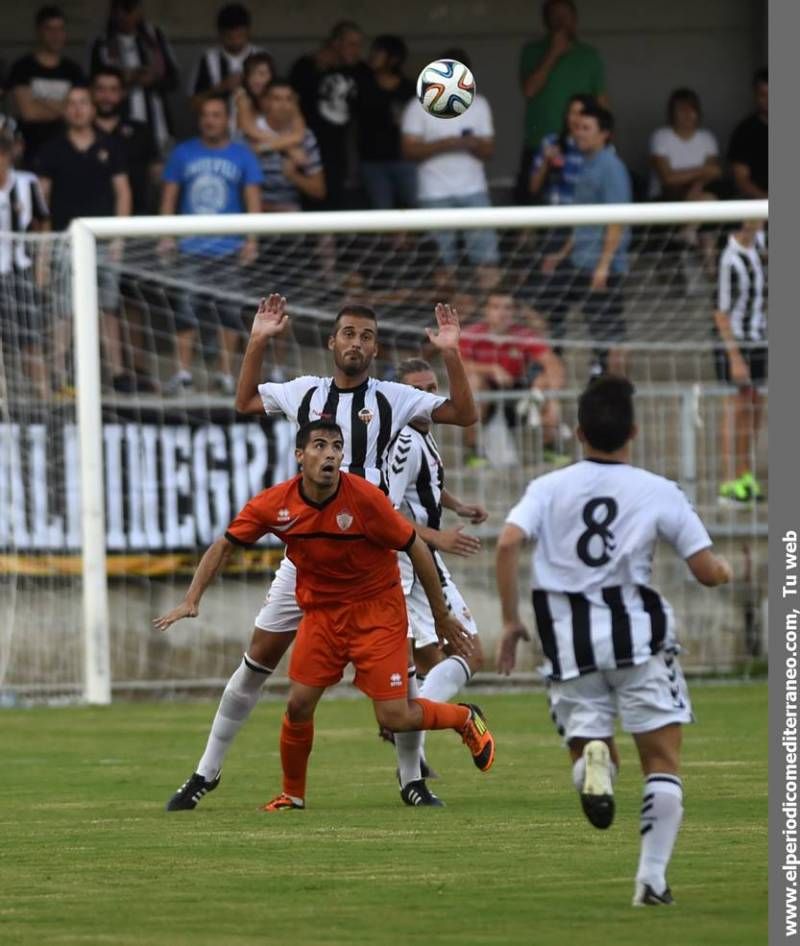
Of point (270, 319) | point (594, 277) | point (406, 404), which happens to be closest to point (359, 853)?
point (406, 404)

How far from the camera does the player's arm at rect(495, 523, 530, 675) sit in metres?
6.89

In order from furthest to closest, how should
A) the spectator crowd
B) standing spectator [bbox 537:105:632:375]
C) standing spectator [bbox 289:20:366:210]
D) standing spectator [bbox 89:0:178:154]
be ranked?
standing spectator [bbox 289:20:366:210] < standing spectator [bbox 89:0:178:154] < standing spectator [bbox 537:105:632:375] < the spectator crowd

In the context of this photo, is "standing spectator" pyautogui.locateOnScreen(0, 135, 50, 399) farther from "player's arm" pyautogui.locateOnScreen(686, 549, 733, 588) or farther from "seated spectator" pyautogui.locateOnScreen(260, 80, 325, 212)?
"player's arm" pyautogui.locateOnScreen(686, 549, 733, 588)

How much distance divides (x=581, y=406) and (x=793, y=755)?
106 inches

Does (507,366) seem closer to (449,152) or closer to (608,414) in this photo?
(449,152)

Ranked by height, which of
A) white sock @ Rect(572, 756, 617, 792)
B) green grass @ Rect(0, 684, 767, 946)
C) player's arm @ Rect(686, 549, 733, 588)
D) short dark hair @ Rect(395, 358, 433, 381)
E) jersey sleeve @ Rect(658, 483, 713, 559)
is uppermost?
short dark hair @ Rect(395, 358, 433, 381)

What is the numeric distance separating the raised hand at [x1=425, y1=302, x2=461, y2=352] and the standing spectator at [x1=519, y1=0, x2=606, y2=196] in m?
10.7

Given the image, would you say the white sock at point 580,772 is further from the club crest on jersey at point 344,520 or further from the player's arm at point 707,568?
the club crest on jersey at point 344,520

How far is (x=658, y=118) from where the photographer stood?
23.1 meters

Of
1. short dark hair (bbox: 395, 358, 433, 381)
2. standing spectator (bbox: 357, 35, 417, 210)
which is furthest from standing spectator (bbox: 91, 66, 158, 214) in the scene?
short dark hair (bbox: 395, 358, 433, 381)

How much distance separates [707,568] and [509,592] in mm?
666

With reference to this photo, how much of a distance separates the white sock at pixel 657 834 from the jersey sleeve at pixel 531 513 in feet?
3.11

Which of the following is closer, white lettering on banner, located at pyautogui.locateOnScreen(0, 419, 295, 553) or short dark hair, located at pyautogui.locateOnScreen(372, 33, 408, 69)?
white lettering on banner, located at pyautogui.locateOnScreen(0, 419, 295, 553)

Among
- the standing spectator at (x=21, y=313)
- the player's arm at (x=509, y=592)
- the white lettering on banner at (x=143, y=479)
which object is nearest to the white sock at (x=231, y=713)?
the player's arm at (x=509, y=592)
